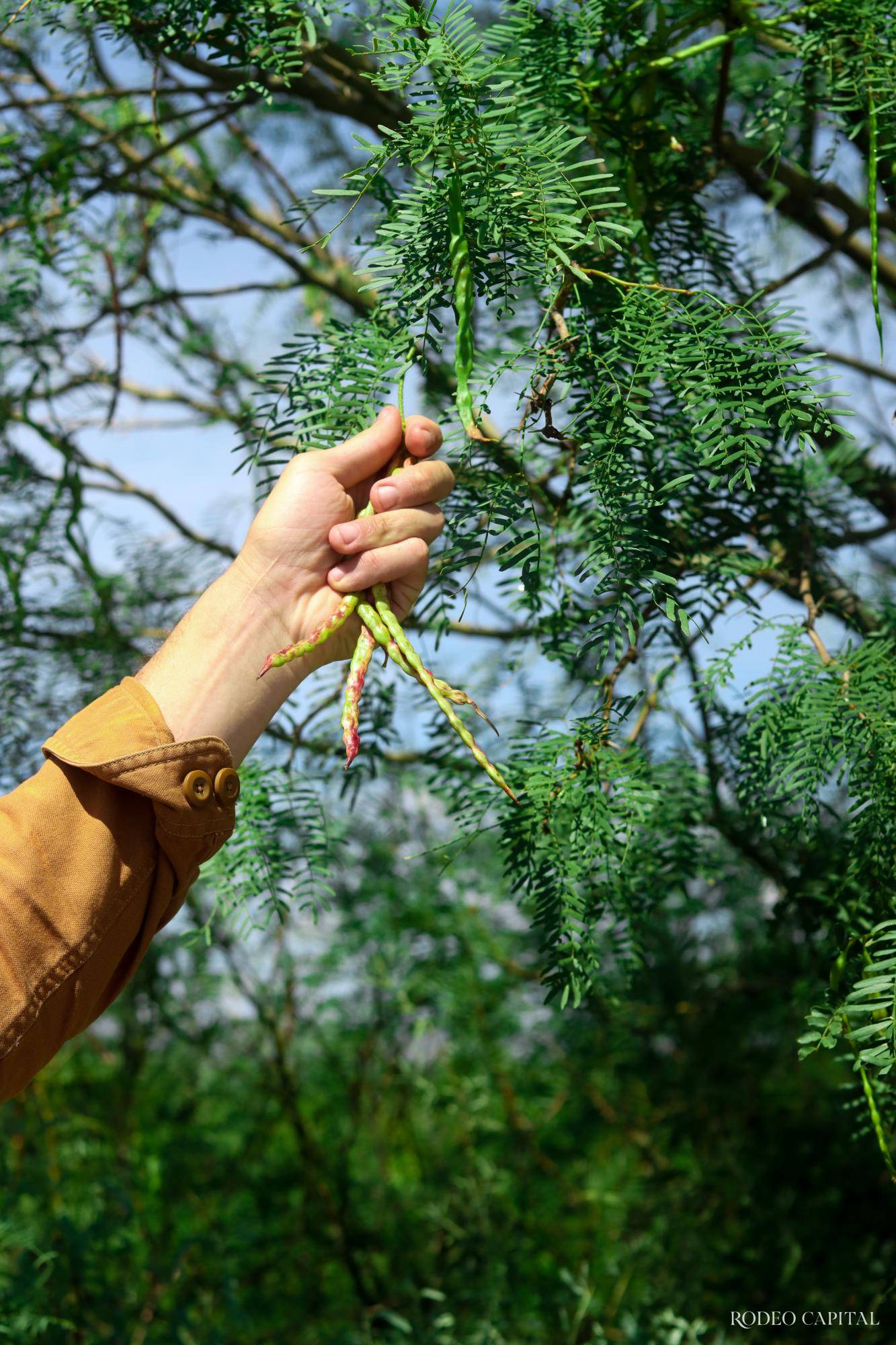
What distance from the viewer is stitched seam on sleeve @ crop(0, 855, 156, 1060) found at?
1.46ft

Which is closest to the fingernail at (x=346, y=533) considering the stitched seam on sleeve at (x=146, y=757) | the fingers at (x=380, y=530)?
the fingers at (x=380, y=530)

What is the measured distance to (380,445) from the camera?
1.57 feet

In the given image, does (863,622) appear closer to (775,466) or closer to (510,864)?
(775,466)

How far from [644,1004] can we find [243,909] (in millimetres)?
719

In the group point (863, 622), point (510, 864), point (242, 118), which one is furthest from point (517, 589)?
point (242, 118)

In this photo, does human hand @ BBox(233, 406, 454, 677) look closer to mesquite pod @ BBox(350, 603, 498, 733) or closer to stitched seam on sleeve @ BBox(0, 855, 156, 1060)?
mesquite pod @ BBox(350, 603, 498, 733)

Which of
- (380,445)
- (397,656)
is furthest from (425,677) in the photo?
(380,445)

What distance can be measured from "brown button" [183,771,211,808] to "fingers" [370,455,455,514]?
0.14 m

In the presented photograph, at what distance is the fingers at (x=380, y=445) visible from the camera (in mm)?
476

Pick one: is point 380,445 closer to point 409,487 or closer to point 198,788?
point 409,487

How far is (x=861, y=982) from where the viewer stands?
44 centimetres

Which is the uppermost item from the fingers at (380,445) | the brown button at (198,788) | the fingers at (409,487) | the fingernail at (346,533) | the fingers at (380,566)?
the fingers at (380,445)

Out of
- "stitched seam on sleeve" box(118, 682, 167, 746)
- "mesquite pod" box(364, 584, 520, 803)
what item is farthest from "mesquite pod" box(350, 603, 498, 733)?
"stitched seam on sleeve" box(118, 682, 167, 746)

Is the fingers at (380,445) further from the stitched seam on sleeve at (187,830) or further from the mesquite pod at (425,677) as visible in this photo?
the stitched seam on sleeve at (187,830)
